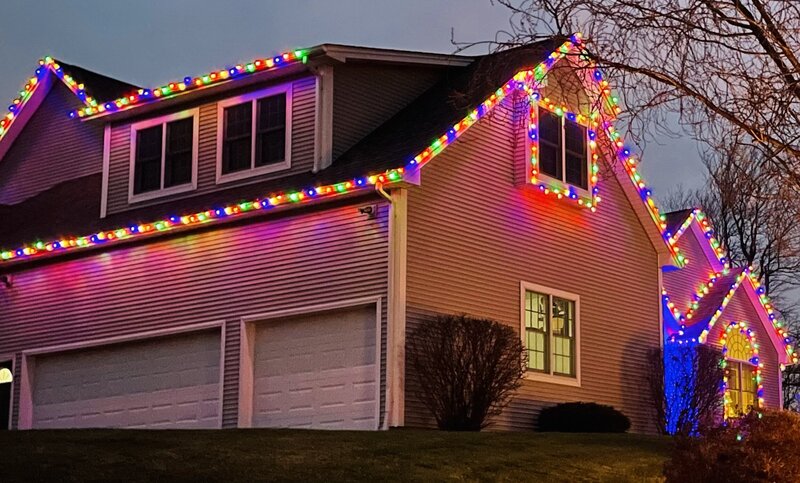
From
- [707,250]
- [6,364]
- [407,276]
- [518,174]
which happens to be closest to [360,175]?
[407,276]

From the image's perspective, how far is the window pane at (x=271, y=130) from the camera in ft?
71.0

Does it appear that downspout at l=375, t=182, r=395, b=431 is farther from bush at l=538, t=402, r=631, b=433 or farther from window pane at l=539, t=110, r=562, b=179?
Answer: window pane at l=539, t=110, r=562, b=179

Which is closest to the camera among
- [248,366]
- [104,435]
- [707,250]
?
[104,435]

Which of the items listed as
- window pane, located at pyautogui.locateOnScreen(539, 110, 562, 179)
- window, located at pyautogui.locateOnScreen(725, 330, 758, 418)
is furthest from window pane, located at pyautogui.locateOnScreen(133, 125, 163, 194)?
window, located at pyautogui.locateOnScreen(725, 330, 758, 418)

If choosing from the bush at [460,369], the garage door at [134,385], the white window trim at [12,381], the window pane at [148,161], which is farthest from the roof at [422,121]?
the white window trim at [12,381]

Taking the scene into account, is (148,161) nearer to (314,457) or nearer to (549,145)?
(549,145)

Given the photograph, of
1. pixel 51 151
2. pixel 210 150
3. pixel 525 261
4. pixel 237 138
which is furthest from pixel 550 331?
pixel 51 151

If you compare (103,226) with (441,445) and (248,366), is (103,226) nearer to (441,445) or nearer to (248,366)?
(248,366)

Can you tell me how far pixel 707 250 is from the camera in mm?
30547

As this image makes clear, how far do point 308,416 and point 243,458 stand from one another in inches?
261

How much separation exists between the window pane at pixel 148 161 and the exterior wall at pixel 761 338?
12259mm

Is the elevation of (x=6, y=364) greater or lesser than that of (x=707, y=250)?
lesser

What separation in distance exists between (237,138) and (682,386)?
30.5 feet

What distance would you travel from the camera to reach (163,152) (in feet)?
76.3
